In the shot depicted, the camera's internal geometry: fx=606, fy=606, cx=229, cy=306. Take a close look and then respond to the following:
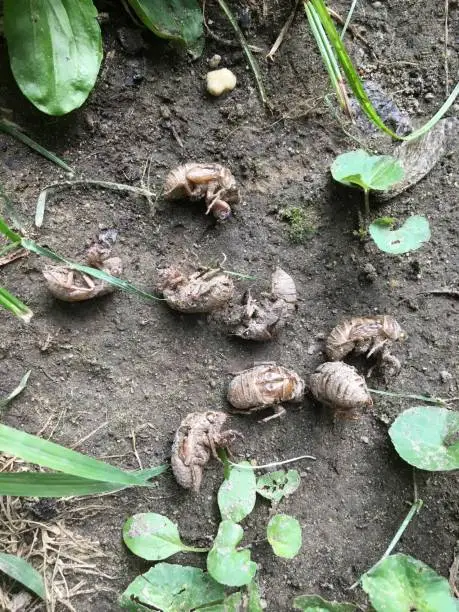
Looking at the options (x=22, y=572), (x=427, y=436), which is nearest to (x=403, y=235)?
(x=427, y=436)

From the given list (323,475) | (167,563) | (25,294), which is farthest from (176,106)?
(167,563)

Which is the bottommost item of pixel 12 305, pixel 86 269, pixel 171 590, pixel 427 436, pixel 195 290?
pixel 171 590

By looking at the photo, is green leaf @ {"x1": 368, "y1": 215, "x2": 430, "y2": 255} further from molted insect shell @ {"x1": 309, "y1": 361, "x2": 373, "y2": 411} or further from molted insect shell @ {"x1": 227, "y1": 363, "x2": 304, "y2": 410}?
molted insect shell @ {"x1": 227, "y1": 363, "x2": 304, "y2": 410}

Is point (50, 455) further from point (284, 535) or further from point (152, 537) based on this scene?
point (284, 535)

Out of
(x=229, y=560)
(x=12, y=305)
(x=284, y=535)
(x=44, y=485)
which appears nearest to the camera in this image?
(x=12, y=305)

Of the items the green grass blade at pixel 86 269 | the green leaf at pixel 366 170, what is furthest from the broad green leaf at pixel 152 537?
the green leaf at pixel 366 170

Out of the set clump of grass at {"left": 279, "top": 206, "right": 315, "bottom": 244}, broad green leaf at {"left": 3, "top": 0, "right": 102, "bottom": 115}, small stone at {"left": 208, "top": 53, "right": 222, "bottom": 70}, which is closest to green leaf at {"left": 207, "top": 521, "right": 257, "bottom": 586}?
clump of grass at {"left": 279, "top": 206, "right": 315, "bottom": 244}
